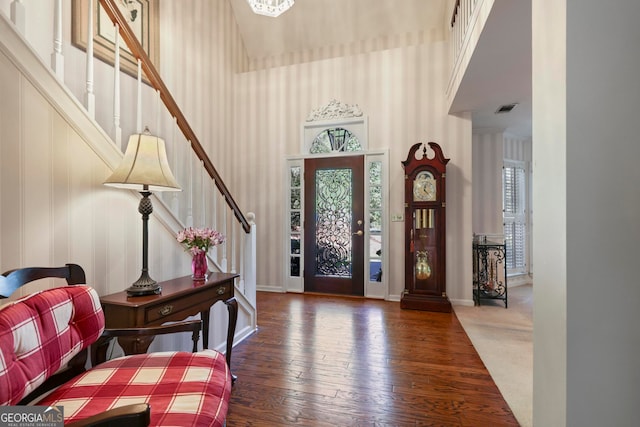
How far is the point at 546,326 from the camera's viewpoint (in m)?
1.23

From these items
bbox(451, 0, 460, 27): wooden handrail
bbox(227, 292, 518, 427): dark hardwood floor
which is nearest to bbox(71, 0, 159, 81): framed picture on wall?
bbox(227, 292, 518, 427): dark hardwood floor

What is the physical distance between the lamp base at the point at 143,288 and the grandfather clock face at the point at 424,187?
9.99 ft

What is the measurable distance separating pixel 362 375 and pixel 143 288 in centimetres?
154

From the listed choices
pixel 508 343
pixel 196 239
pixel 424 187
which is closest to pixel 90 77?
pixel 196 239

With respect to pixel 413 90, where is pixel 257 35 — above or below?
above

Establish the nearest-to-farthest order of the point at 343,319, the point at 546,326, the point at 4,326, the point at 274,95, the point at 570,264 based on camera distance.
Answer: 1. the point at 4,326
2. the point at 570,264
3. the point at 546,326
4. the point at 343,319
5. the point at 274,95

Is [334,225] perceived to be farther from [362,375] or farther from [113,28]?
[113,28]

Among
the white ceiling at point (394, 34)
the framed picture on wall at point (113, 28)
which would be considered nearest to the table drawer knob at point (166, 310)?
the framed picture on wall at point (113, 28)

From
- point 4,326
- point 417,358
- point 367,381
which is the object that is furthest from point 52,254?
point 417,358

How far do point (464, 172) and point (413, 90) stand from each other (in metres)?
1.29

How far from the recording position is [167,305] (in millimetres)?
1688

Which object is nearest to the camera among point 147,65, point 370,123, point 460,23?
point 147,65

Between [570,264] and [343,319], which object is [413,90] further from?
[570,264]

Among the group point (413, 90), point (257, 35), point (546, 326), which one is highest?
point (257, 35)
